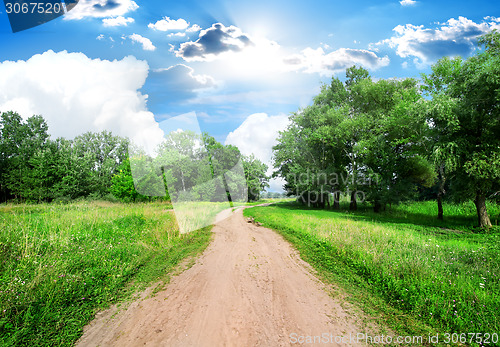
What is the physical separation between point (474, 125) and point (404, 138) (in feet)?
31.6

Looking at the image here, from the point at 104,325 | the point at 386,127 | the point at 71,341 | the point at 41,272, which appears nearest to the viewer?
the point at 71,341

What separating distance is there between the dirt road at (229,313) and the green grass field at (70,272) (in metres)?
0.61

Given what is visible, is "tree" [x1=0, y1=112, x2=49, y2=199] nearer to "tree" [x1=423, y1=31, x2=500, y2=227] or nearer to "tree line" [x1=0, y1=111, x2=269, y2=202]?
"tree line" [x1=0, y1=111, x2=269, y2=202]

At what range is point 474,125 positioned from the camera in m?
14.7

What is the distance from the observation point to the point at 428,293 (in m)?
4.87

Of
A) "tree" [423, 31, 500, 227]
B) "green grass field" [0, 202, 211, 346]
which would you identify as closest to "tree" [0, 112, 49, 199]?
"green grass field" [0, 202, 211, 346]

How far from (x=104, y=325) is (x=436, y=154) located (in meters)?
18.4

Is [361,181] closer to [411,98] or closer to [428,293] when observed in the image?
[411,98]

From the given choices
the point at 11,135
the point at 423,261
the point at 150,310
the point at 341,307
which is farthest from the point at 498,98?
the point at 11,135

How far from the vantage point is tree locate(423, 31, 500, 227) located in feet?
44.0

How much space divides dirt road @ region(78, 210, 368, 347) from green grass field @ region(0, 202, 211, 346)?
0.61 metres

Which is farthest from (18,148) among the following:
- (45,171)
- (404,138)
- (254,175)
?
(404,138)
